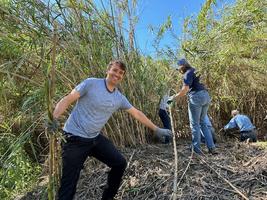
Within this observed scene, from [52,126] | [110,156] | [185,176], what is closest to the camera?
[52,126]

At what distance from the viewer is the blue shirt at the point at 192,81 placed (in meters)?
4.62

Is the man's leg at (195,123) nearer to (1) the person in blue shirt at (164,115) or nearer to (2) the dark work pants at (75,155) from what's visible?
(1) the person in blue shirt at (164,115)

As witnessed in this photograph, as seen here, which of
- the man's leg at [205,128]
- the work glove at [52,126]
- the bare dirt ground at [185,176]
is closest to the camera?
the work glove at [52,126]

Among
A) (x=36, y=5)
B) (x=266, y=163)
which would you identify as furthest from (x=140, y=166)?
(x=36, y=5)

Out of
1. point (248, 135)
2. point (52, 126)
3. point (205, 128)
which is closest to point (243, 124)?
point (248, 135)

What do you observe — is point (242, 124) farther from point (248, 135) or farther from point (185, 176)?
point (185, 176)

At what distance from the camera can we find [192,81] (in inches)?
185

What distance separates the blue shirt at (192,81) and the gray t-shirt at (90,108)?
1578mm

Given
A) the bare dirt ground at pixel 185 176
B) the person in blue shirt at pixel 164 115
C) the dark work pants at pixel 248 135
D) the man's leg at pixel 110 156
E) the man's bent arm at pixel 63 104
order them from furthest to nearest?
the dark work pants at pixel 248 135
the person in blue shirt at pixel 164 115
the bare dirt ground at pixel 185 176
the man's leg at pixel 110 156
the man's bent arm at pixel 63 104

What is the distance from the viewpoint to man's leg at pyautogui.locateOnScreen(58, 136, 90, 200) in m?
3.15

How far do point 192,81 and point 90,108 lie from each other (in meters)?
1.82

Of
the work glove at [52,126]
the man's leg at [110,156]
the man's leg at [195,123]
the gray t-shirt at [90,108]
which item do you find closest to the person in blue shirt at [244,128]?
the man's leg at [195,123]

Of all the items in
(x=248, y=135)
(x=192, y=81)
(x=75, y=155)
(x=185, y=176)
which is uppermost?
(x=192, y=81)

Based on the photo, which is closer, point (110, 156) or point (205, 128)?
point (110, 156)
